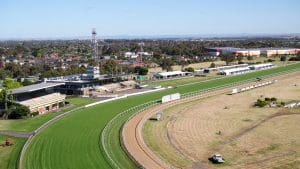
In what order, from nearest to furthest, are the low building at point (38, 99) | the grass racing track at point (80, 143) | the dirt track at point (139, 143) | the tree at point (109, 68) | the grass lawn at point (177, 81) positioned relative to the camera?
the dirt track at point (139, 143) < the grass racing track at point (80, 143) < the low building at point (38, 99) < the grass lawn at point (177, 81) < the tree at point (109, 68)

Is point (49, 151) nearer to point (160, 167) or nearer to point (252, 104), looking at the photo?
point (160, 167)

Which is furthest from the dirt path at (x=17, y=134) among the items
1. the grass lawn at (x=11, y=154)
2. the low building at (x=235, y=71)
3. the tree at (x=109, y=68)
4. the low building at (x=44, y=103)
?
the low building at (x=235, y=71)

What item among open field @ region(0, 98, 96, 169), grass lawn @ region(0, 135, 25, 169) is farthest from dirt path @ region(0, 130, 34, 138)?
grass lawn @ region(0, 135, 25, 169)

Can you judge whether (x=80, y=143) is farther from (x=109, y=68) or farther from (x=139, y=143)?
(x=109, y=68)

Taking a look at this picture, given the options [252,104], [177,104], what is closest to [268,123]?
[252,104]

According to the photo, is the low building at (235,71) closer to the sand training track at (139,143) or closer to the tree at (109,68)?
the tree at (109,68)

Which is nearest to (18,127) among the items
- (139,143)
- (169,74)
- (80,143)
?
(80,143)
